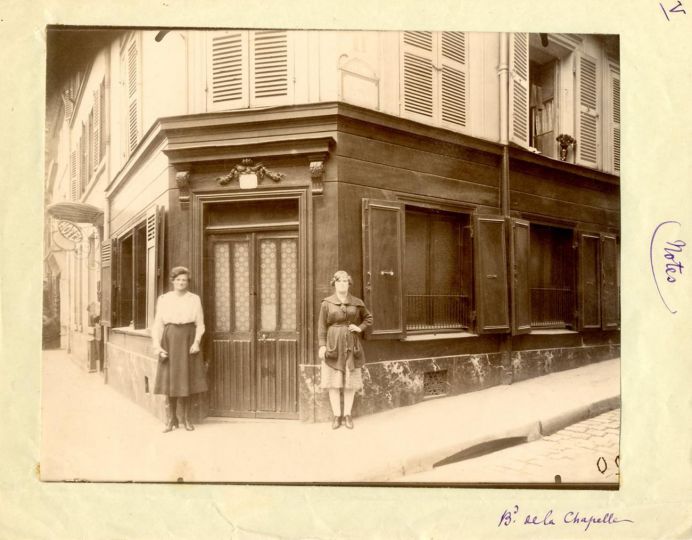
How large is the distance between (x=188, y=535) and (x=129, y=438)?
87 cm

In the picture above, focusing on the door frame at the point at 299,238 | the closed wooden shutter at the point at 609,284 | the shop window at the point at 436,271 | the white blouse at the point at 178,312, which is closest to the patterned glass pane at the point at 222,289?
the door frame at the point at 299,238

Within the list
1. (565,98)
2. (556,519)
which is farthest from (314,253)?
(565,98)

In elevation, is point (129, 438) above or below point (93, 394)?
below

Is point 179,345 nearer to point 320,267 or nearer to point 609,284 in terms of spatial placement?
point 320,267

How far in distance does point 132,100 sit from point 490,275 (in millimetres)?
4028

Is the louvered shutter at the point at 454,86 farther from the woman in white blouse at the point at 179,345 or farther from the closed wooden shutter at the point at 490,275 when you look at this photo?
the woman in white blouse at the point at 179,345

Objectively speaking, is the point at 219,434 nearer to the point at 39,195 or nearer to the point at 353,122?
the point at 39,195

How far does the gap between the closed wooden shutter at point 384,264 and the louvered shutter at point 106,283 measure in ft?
7.94

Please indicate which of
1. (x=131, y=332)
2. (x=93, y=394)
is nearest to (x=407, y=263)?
(x=131, y=332)

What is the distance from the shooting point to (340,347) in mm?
3975

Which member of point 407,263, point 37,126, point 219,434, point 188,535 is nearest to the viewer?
point 188,535

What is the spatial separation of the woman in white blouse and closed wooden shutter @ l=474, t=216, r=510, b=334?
2.91 metres

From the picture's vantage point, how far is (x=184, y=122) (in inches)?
167

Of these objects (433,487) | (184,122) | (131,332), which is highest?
(184,122)
